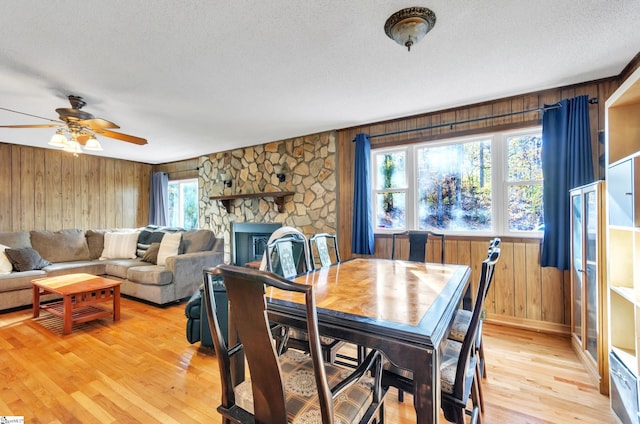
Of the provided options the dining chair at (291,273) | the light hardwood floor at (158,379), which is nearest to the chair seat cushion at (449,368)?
the dining chair at (291,273)

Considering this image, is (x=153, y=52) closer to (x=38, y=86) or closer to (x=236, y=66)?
(x=236, y=66)

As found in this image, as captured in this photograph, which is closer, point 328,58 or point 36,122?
point 328,58

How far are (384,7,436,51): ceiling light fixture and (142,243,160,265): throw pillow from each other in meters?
4.24

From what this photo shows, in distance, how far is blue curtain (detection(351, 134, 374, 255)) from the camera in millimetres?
3719

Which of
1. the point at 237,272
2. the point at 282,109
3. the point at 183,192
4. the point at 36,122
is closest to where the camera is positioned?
the point at 237,272

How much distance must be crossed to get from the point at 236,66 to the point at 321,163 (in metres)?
2.13

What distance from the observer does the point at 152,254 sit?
439 centimetres

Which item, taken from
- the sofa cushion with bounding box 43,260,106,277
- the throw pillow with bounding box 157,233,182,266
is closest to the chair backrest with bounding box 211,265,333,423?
the throw pillow with bounding box 157,233,182,266

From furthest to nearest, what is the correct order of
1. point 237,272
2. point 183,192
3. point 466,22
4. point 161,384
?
point 183,192 → point 161,384 → point 466,22 → point 237,272

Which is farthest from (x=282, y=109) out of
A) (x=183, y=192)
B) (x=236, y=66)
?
(x=183, y=192)

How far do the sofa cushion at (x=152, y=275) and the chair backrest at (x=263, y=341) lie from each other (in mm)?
3206

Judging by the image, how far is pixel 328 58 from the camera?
85.4 inches

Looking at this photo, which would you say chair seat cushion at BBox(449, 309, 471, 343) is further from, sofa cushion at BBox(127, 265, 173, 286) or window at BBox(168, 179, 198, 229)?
window at BBox(168, 179, 198, 229)

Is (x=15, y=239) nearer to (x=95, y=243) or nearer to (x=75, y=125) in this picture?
(x=95, y=243)
